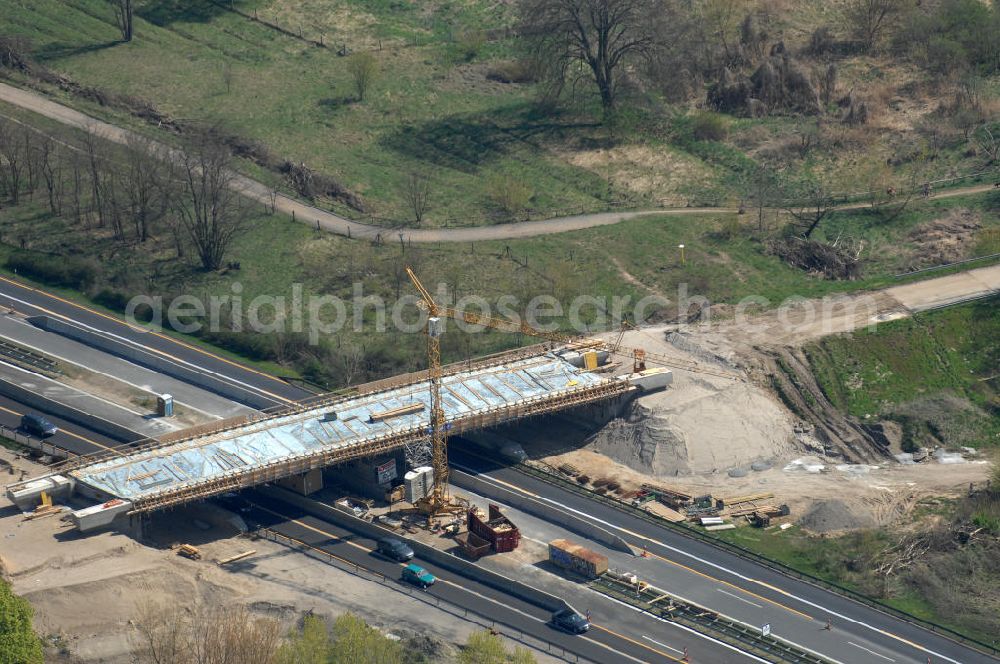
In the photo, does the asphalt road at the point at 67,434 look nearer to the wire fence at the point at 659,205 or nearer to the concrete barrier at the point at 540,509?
the concrete barrier at the point at 540,509

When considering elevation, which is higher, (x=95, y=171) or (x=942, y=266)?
(x=95, y=171)

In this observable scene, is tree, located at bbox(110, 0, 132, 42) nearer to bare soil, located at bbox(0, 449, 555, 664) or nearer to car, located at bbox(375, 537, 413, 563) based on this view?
bare soil, located at bbox(0, 449, 555, 664)

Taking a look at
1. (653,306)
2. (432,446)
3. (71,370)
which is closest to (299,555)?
(432,446)

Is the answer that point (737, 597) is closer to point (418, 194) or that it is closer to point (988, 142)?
point (418, 194)

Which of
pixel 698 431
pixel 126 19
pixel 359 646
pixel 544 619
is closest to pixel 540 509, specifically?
pixel 544 619

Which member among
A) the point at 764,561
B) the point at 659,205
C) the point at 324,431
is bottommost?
the point at 764,561
